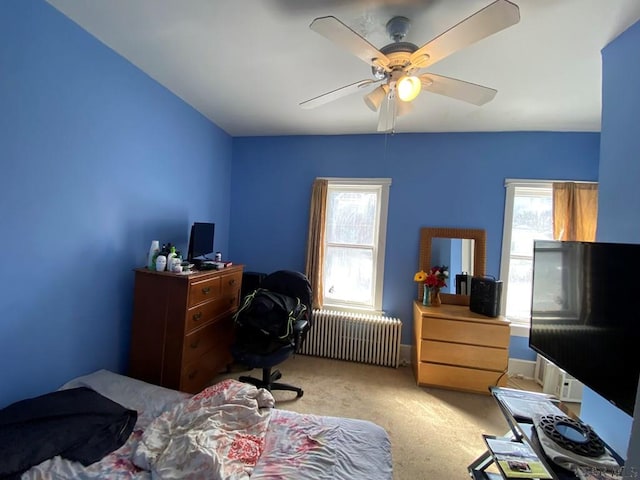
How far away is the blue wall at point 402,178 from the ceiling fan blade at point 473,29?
183cm

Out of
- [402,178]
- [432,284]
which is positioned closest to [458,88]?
[402,178]

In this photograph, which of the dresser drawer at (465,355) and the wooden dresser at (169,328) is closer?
the wooden dresser at (169,328)

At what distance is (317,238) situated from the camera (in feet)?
10.6

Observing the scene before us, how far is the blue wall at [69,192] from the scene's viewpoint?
143 cm

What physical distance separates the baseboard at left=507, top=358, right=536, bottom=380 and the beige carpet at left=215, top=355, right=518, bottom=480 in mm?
688

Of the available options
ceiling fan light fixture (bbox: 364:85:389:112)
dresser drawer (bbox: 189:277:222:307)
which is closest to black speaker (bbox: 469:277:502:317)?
ceiling fan light fixture (bbox: 364:85:389:112)

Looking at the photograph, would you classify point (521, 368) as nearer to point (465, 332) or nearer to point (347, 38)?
point (465, 332)

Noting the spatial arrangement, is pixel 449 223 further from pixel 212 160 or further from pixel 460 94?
pixel 212 160

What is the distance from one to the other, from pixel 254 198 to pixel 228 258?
855 mm

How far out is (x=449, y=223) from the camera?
10.1ft

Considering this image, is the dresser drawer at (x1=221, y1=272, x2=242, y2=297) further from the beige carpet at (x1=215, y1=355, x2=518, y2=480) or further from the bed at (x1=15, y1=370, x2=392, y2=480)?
the bed at (x1=15, y1=370, x2=392, y2=480)

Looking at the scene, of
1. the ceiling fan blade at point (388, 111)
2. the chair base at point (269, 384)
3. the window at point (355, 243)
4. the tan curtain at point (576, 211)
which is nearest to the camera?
the ceiling fan blade at point (388, 111)

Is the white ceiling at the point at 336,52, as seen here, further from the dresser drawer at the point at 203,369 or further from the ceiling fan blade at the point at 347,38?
the dresser drawer at the point at 203,369

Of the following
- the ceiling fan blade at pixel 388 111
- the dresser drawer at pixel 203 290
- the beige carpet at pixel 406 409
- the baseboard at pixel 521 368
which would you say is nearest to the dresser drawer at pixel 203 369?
the beige carpet at pixel 406 409
